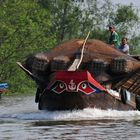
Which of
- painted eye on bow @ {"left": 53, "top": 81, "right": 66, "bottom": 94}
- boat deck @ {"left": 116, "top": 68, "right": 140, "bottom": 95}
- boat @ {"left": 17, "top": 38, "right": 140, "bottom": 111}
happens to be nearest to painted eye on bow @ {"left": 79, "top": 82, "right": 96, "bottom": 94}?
boat @ {"left": 17, "top": 38, "right": 140, "bottom": 111}

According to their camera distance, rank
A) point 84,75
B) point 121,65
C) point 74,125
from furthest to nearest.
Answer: point 121,65 < point 84,75 < point 74,125

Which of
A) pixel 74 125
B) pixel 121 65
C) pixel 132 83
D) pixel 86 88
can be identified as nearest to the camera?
pixel 74 125

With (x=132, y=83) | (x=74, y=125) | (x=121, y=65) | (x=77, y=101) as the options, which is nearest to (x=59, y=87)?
(x=77, y=101)

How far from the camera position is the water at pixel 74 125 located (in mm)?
12703

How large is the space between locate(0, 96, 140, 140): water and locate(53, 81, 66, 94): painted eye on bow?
56cm

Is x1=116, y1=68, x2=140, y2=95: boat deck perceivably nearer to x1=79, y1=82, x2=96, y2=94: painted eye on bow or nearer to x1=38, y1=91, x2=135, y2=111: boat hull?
x1=38, y1=91, x2=135, y2=111: boat hull

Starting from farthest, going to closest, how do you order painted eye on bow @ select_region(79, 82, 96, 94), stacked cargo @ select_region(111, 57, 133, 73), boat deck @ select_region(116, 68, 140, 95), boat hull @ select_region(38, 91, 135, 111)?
boat deck @ select_region(116, 68, 140, 95) < stacked cargo @ select_region(111, 57, 133, 73) < boat hull @ select_region(38, 91, 135, 111) < painted eye on bow @ select_region(79, 82, 96, 94)

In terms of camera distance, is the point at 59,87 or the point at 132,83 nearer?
the point at 59,87

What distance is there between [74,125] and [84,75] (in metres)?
2.63

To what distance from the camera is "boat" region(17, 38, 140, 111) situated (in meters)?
17.5

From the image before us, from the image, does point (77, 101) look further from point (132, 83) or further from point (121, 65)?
point (132, 83)

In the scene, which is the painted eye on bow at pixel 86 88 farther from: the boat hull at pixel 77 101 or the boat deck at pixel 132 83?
the boat deck at pixel 132 83

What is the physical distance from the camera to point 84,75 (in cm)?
1738

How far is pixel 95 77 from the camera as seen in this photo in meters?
18.5
